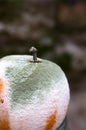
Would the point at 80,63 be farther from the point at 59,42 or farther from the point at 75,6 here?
the point at 75,6

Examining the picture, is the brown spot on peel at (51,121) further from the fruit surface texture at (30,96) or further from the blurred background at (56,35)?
the blurred background at (56,35)

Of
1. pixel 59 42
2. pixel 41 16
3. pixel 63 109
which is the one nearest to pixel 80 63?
pixel 59 42

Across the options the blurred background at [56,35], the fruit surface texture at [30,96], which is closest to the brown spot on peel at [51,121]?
the fruit surface texture at [30,96]

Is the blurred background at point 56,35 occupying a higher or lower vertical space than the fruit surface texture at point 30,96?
lower

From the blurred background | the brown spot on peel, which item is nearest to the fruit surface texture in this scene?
the brown spot on peel

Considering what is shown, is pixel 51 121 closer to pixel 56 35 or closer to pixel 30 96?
pixel 30 96

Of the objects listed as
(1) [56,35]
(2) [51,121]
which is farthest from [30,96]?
(1) [56,35]
